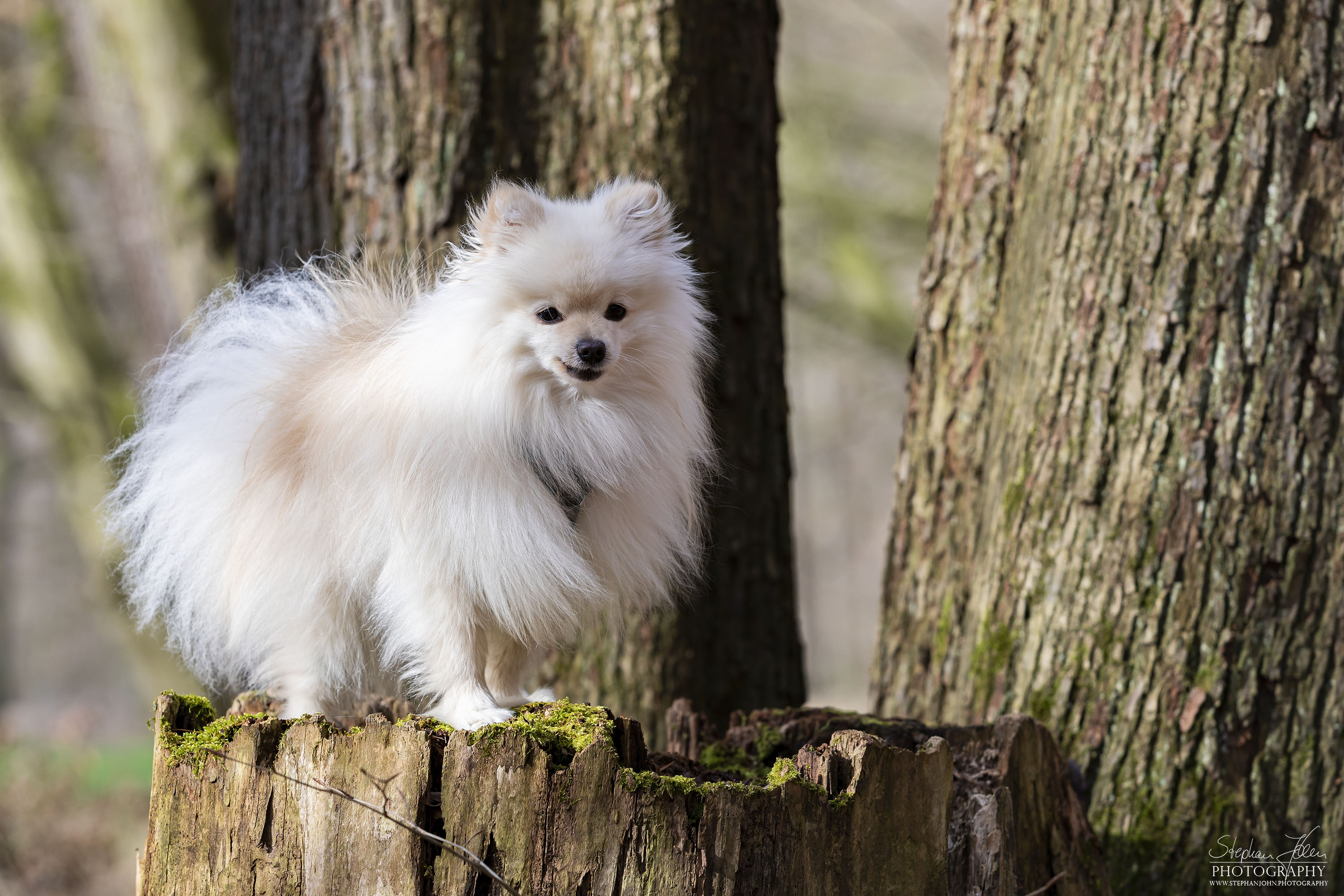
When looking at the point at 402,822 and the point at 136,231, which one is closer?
the point at 402,822

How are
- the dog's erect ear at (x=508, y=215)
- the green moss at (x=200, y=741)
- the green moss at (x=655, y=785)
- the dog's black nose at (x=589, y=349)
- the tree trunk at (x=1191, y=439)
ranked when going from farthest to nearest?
the tree trunk at (x=1191, y=439)
the dog's erect ear at (x=508, y=215)
the dog's black nose at (x=589, y=349)
the green moss at (x=200, y=741)
the green moss at (x=655, y=785)

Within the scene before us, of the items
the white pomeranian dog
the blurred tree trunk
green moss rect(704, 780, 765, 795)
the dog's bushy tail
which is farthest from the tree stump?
the blurred tree trunk

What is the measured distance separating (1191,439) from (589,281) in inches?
74.4

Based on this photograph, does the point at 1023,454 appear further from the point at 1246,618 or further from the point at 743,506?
Result: the point at 743,506

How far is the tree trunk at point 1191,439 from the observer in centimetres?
313

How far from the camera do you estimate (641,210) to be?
2.83 meters

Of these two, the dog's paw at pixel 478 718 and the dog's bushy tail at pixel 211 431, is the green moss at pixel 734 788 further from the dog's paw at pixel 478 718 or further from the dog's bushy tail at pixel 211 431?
the dog's bushy tail at pixel 211 431

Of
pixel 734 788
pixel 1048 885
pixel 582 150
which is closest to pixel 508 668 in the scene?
pixel 734 788

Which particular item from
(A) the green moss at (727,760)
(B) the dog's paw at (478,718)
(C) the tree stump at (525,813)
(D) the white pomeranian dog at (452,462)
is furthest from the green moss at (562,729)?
(A) the green moss at (727,760)

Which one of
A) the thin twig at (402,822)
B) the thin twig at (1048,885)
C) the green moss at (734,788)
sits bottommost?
the thin twig at (1048,885)

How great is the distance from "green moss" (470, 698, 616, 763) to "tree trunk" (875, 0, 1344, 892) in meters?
1.70

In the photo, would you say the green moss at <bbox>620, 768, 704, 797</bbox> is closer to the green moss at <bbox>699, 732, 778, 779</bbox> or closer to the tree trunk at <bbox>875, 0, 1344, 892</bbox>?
the green moss at <bbox>699, 732, 778, 779</bbox>

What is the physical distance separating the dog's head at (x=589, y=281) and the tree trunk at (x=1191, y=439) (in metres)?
1.35

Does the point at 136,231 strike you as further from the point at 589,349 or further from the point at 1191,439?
the point at 1191,439
